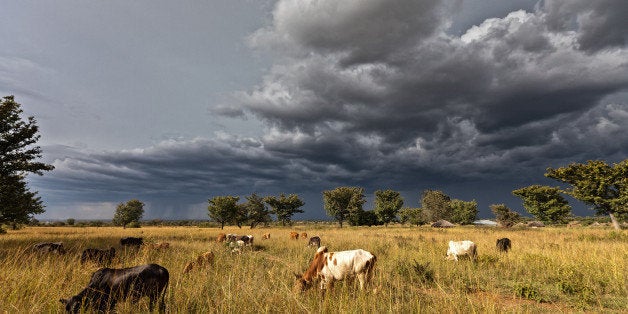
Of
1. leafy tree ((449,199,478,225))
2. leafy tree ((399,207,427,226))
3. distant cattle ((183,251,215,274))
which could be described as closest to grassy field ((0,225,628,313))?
distant cattle ((183,251,215,274))

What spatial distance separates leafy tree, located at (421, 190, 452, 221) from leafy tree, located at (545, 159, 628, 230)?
53.0 metres

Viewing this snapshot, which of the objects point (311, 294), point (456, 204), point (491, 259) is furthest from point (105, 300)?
point (456, 204)

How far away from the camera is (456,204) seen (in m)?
111

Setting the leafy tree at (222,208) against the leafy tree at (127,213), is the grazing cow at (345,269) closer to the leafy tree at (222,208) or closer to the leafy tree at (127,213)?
the leafy tree at (222,208)

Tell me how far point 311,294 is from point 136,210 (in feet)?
332

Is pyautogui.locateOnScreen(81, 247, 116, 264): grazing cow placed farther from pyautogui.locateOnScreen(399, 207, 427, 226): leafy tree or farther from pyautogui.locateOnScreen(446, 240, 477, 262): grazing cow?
pyautogui.locateOnScreen(399, 207, 427, 226): leafy tree

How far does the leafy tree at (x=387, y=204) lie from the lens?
87.4 meters

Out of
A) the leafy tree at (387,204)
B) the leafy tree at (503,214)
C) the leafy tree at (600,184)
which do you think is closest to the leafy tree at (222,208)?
the leafy tree at (387,204)

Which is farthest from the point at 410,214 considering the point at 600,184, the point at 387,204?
the point at 600,184

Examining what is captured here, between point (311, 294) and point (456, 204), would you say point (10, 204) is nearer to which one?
point (311, 294)

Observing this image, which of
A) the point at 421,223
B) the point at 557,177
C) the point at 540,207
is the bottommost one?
the point at 421,223

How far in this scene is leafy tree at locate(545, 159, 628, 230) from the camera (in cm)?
3991

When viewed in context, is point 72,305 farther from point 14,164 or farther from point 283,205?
point 283,205

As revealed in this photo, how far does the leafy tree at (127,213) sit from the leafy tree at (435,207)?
96411 mm
